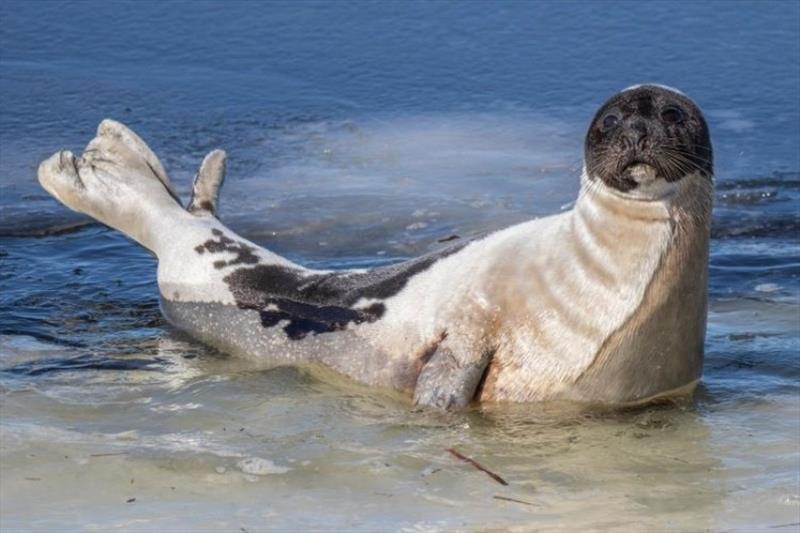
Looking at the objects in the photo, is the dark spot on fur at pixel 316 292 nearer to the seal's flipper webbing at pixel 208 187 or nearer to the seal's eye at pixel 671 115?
the seal's flipper webbing at pixel 208 187

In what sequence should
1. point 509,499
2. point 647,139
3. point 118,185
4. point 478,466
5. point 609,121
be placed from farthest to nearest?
point 118,185 → point 609,121 → point 647,139 → point 478,466 → point 509,499

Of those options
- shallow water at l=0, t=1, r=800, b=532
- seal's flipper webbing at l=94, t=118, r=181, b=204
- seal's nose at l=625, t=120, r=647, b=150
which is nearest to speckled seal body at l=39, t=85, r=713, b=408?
seal's nose at l=625, t=120, r=647, b=150

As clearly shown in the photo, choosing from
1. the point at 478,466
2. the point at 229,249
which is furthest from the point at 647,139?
the point at 229,249

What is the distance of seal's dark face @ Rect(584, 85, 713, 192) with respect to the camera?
5.15 metres

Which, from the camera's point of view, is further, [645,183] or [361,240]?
[361,240]

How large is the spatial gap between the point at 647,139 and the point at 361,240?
2420mm

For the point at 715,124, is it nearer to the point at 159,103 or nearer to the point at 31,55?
the point at 159,103

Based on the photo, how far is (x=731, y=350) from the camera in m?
6.04

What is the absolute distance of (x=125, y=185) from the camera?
668 cm

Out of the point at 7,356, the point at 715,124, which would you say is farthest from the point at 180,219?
the point at 715,124

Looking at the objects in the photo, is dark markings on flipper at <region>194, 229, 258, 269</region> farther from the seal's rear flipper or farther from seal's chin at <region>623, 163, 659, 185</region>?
seal's chin at <region>623, 163, 659, 185</region>

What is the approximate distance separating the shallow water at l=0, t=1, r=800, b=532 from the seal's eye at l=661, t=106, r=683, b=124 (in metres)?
0.93

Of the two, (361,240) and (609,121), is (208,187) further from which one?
(609,121)

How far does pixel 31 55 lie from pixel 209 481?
5.60m
